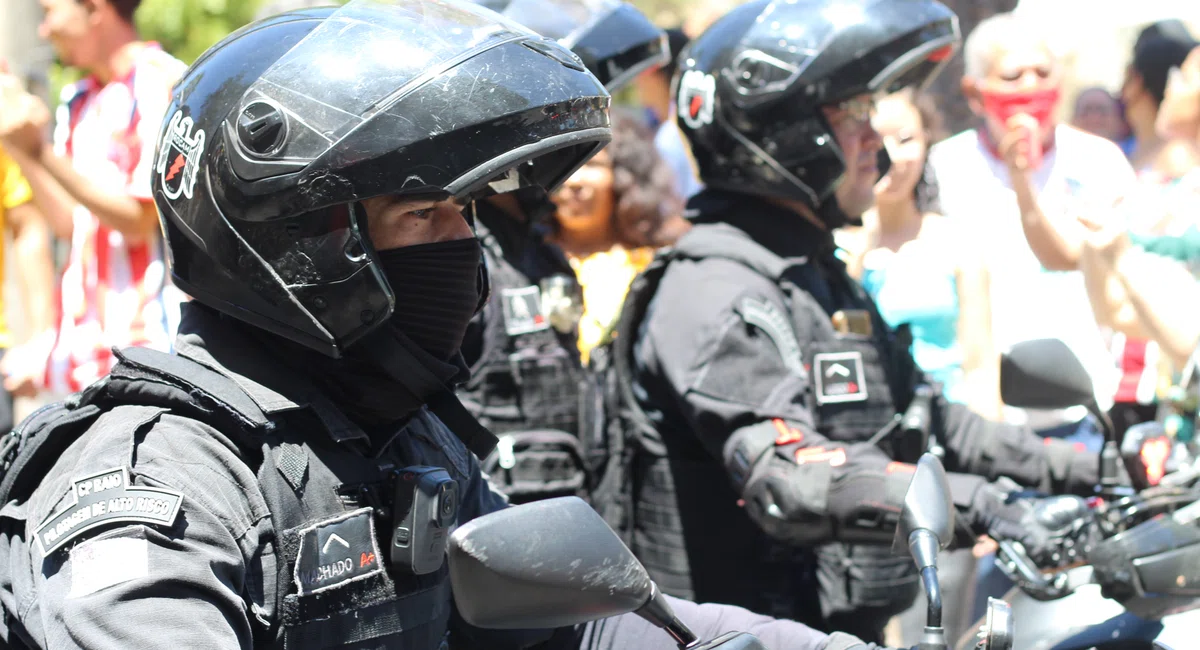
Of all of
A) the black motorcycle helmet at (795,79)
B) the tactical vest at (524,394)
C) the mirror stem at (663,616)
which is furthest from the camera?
the tactical vest at (524,394)

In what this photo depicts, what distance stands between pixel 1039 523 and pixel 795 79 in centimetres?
153

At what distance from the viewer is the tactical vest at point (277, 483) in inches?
78.0

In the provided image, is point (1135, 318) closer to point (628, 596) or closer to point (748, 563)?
point (748, 563)

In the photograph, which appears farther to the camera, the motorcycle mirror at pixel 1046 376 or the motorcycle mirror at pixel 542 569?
the motorcycle mirror at pixel 1046 376

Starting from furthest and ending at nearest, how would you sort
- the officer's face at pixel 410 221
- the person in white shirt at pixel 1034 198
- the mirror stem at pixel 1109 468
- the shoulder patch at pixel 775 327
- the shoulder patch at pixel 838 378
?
1. the person in white shirt at pixel 1034 198
2. the shoulder patch at pixel 838 378
3. the shoulder patch at pixel 775 327
4. the mirror stem at pixel 1109 468
5. the officer's face at pixel 410 221

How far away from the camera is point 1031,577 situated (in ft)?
9.16

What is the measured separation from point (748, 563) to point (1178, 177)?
2.76 meters

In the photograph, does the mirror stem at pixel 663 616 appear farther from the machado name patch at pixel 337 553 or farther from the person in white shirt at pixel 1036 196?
the person in white shirt at pixel 1036 196

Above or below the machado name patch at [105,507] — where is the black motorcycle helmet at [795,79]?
above

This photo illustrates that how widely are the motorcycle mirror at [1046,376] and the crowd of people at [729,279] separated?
31cm

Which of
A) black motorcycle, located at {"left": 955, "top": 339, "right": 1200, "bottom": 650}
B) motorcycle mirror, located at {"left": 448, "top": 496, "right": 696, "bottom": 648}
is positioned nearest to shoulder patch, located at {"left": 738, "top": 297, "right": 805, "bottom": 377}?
black motorcycle, located at {"left": 955, "top": 339, "right": 1200, "bottom": 650}

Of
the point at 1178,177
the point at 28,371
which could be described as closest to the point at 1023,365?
the point at 1178,177

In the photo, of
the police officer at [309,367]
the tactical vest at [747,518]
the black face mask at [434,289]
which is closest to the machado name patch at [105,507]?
the police officer at [309,367]

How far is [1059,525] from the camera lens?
116 inches
